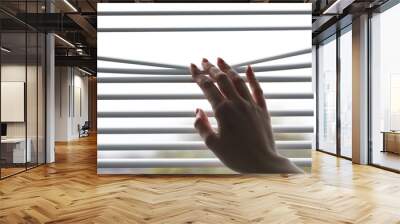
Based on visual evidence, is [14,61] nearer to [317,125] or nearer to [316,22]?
[316,22]

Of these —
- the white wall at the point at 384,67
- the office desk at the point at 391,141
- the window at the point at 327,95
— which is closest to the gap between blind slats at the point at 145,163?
the office desk at the point at 391,141

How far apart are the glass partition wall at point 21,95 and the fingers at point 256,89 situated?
581 cm

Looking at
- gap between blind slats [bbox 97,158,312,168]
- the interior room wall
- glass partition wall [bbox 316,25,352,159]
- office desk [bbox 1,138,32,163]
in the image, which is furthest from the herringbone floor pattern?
glass partition wall [bbox 316,25,352,159]

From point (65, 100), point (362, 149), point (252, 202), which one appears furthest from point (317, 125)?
point (65, 100)

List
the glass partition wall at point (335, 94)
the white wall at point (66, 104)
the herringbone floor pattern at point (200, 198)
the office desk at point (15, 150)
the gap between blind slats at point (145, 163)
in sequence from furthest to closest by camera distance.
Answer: the white wall at point (66, 104), the glass partition wall at point (335, 94), the office desk at point (15, 150), the gap between blind slats at point (145, 163), the herringbone floor pattern at point (200, 198)

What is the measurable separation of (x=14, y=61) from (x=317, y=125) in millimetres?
7019

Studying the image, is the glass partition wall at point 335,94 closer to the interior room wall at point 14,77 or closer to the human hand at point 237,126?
the interior room wall at point 14,77

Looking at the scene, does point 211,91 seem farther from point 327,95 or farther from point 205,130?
point 327,95

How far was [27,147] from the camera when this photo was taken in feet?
20.9

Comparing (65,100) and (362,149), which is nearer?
(362,149)

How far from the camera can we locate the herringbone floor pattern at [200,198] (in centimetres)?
347

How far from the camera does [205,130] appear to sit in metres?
0.30

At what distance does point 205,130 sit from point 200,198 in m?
4.05

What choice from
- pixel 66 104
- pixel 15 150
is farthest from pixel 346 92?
pixel 66 104
